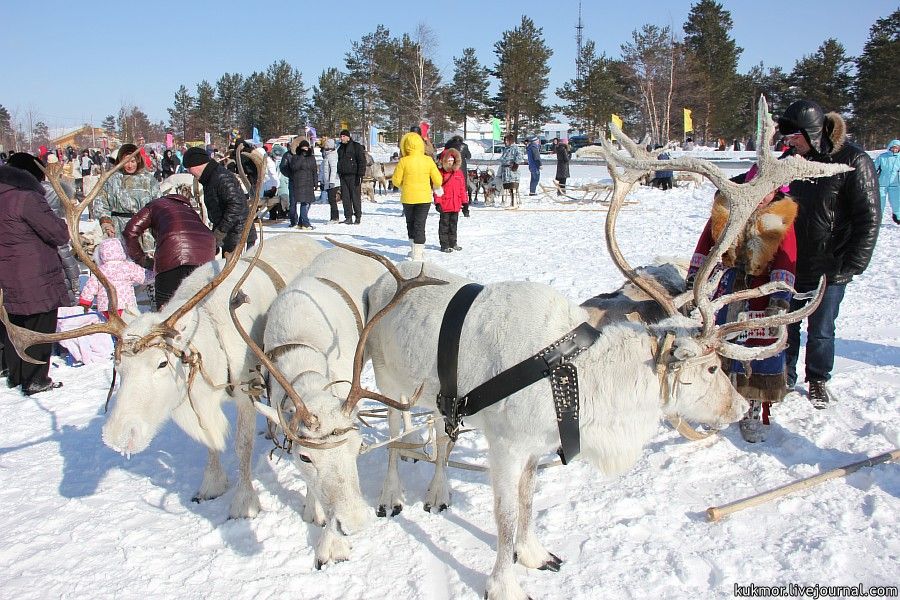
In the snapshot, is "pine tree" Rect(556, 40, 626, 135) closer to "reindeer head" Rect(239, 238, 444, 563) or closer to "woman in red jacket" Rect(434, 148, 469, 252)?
"woman in red jacket" Rect(434, 148, 469, 252)

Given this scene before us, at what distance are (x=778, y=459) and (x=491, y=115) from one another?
54.6 meters

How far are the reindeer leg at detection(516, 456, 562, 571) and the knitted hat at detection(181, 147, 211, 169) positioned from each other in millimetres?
4572

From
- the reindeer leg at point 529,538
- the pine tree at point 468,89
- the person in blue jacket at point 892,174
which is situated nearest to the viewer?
the reindeer leg at point 529,538

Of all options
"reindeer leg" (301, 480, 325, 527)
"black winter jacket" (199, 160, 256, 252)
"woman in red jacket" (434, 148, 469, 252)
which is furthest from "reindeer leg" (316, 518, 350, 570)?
"woman in red jacket" (434, 148, 469, 252)

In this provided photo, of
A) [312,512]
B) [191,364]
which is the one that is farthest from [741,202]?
[191,364]

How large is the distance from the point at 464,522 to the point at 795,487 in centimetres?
196

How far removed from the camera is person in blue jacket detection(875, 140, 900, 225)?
11695mm

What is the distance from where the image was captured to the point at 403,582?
10.1ft

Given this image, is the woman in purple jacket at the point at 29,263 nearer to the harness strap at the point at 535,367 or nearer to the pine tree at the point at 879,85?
the harness strap at the point at 535,367

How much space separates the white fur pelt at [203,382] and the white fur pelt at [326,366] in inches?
16.6

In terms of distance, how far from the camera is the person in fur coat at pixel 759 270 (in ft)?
12.6

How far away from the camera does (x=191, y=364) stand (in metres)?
3.42

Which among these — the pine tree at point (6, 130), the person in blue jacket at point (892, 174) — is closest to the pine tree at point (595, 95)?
the person in blue jacket at point (892, 174)

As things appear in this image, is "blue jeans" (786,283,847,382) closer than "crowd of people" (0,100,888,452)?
No
